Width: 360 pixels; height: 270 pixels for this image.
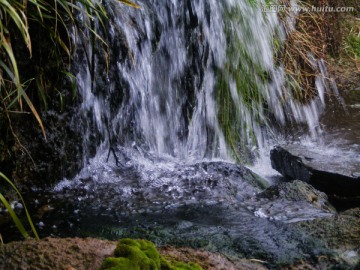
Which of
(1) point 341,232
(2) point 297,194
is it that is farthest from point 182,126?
(1) point 341,232

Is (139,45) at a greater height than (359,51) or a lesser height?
greater

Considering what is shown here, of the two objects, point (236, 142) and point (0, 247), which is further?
point (236, 142)

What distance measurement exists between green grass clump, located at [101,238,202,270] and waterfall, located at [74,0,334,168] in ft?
5.92

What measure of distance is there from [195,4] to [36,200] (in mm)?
2167

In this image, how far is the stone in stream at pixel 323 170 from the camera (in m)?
3.63

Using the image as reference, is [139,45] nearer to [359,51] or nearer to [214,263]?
[214,263]

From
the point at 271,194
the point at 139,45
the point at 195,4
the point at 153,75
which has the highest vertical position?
the point at 195,4

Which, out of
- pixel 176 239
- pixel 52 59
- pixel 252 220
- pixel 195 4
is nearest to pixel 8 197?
pixel 52 59

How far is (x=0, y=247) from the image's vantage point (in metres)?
1.81

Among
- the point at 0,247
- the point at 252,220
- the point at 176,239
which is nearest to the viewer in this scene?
the point at 0,247

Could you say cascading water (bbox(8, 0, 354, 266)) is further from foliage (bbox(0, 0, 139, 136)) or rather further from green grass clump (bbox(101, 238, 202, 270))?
green grass clump (bbox(101, 238, 202, 270))

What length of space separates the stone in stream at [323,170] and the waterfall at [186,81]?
0.59 metres

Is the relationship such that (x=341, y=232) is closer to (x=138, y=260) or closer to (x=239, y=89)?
(x=138, y=260)

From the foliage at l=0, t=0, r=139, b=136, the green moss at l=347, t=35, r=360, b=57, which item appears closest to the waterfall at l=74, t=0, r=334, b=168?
the foliage at l=0, t=0, r=139, b=136
